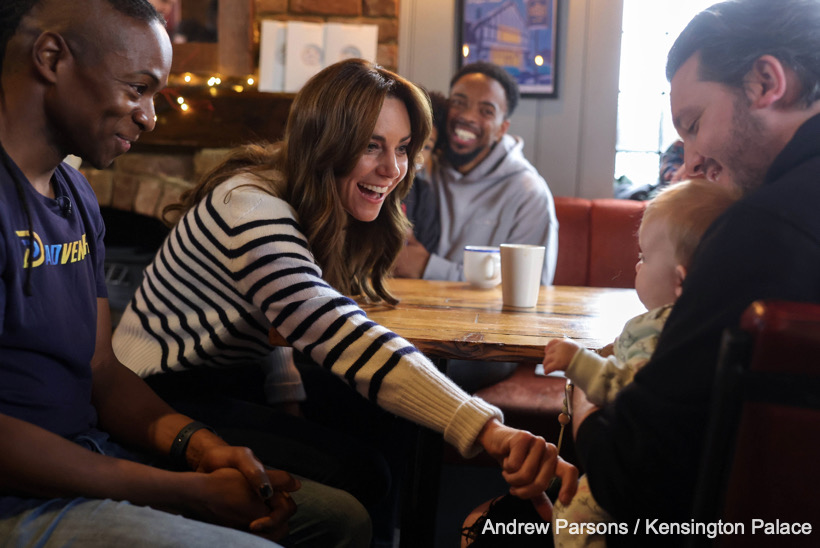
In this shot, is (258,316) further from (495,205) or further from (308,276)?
(495,205)

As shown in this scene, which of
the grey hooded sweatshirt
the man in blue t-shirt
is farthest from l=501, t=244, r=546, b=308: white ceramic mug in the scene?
the grey hooded sweatshirt

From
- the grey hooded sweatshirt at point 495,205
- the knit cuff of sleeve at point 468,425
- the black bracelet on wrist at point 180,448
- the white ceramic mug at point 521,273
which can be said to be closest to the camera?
the knit cuff of sleeve at point 468,425

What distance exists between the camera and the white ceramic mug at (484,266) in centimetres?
184

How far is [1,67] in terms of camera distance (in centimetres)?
95

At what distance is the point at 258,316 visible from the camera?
Result: 4.42 feet

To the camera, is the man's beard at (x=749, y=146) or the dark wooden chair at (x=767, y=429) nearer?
the dark wooden chair at (x=767, y=429)

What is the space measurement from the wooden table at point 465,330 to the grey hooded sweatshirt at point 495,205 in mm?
1082

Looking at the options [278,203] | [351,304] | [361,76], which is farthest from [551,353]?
[361,76]

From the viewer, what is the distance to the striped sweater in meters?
1.10

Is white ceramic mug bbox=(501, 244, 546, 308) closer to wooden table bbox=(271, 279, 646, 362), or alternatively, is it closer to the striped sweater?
wooden table bbox=(271, 279, 646, 362)

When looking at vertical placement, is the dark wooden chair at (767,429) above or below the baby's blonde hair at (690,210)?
below

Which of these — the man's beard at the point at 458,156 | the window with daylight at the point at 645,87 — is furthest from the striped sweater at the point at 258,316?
the window with daylight at the point at 645,87

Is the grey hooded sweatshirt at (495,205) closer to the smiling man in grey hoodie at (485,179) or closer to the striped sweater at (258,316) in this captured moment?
the smiling man in grey hoodie at (485,179)

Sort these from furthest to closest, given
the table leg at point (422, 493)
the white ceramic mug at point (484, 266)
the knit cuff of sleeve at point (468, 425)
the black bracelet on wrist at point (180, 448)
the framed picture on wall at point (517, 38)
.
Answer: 1. the framed picture on wall at point (517, 38)
2. the white ceramic mug at point (484, 266)
3. the table leg at point (422, 493)
4. the black bracelet on wrist at point (180, 448)
5. the knit cuff of sleeve at point (468, 425)
